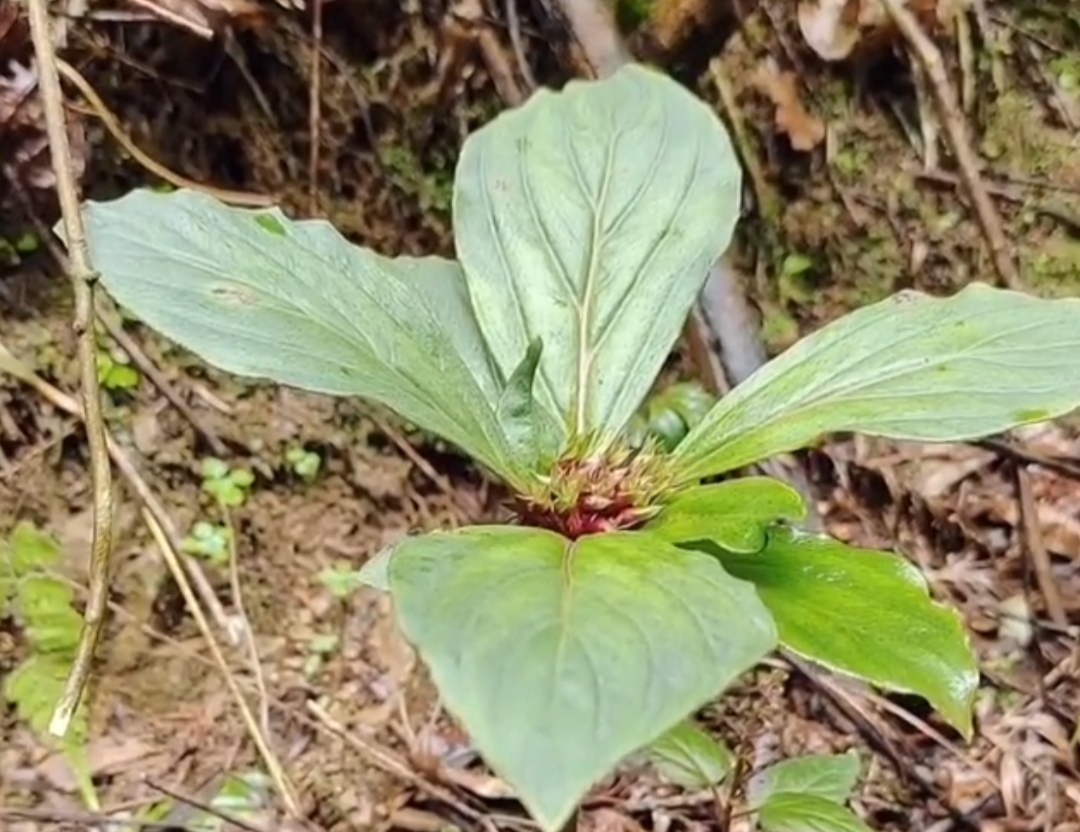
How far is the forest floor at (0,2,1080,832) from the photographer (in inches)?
63.6

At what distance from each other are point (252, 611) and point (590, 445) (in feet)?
3.17

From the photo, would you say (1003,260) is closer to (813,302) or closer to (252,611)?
(813,302)

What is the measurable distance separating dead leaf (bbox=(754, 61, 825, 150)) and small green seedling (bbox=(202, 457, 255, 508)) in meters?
0.91

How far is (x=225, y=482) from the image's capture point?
181 centimetres

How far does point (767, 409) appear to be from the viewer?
3.06ft

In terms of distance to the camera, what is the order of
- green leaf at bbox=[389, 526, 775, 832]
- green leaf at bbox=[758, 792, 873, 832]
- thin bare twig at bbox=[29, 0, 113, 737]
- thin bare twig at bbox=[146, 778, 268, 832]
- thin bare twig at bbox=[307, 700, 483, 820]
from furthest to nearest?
thin bare twig at bbox=[307, 700, 483, 820] < thin bare twig at bbox=[146, 778, 268, 832] < green leaf at bbox=[758, 792, 873, 832] < thin bare twig at bbox=[29, 0, 113, 737] < green leaf at bbox=[389, 526, 775, 832]

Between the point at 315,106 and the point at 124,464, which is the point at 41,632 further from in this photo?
the point at 315,106

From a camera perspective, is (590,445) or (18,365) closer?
(590,445)

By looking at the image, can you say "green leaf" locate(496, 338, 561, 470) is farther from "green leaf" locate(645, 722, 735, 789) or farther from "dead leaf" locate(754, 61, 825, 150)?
"dead leaf" locate(754, 61, 825, 150)

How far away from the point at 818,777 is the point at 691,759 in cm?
12

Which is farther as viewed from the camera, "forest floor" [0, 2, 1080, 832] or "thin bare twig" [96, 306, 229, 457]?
"thin bare twig" [96, 306, 229, 457]

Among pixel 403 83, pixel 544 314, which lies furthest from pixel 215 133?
pixel 544 314

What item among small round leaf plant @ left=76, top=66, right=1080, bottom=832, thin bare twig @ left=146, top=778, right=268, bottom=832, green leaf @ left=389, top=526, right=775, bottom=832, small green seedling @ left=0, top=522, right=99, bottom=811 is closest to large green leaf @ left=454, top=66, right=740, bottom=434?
small round leaf plant @ left=76, top=66, right=1080, bottom=832

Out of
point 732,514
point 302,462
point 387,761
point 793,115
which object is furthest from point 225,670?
point 793,115
